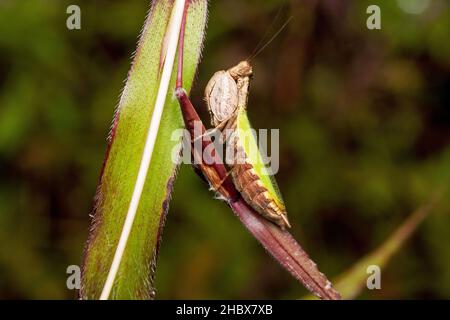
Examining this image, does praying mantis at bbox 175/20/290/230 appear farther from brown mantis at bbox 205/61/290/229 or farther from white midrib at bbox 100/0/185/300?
white midrib at bbox 100/0/185/300

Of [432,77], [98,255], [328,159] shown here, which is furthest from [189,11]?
[432,77]

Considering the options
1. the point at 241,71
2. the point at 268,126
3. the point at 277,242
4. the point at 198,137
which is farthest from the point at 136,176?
the point at 268,126

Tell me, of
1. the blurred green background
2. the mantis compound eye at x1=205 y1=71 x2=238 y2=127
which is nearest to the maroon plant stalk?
the mantis compound eye at x1=205 y1=71 x2=238 y2=127

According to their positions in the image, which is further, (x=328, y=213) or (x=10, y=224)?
(x=328, y=213)

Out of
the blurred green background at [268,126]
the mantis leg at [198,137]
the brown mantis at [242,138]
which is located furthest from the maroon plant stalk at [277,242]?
the blurred green background at [268,126]

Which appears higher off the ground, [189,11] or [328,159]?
[189,11]

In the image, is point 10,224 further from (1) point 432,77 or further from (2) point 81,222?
(1) point 432,77

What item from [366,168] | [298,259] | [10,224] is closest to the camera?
[298,259]
